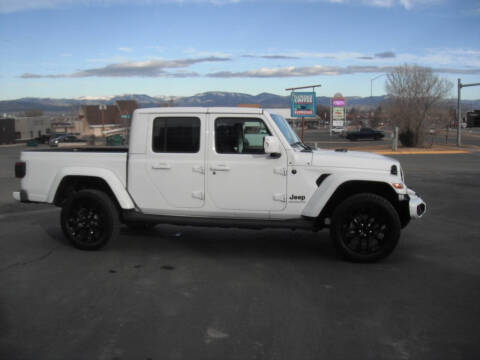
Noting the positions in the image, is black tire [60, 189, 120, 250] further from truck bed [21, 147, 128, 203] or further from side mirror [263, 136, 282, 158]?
side mirror [263, 136, 282, 158]

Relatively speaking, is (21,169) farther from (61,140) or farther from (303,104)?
(61,140)

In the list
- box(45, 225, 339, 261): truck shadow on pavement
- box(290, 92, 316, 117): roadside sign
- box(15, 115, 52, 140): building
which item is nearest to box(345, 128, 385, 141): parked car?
box(290, 92, 316, 117): roadside sign

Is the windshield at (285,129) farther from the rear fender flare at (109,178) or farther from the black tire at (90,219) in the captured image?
the black tire at (90,219)

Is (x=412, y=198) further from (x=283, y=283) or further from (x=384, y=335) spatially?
(x=384, y=335)

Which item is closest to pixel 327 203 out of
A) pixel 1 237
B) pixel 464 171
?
pixel 1 237

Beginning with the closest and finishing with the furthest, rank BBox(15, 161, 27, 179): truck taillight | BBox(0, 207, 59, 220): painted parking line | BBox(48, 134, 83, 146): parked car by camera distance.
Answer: BBox(15, 161, 27, 179): truck taillight → BBox(0, 207, 59, 220): painted parking line → BBox(48, 134, 83, 146): parked car

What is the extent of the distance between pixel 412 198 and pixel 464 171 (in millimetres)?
13711

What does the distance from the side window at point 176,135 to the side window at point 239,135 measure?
0.30 metres

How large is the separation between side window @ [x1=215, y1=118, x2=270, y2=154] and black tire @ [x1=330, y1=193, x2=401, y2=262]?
4.55 ft

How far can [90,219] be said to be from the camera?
22.5 ft

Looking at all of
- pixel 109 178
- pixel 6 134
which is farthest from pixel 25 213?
pixel 6 134

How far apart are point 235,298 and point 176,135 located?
255cm

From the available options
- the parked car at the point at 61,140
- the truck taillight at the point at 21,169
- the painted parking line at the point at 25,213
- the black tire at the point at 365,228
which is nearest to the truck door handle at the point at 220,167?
the black tire at the point at 365,228

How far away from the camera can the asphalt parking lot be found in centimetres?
396
